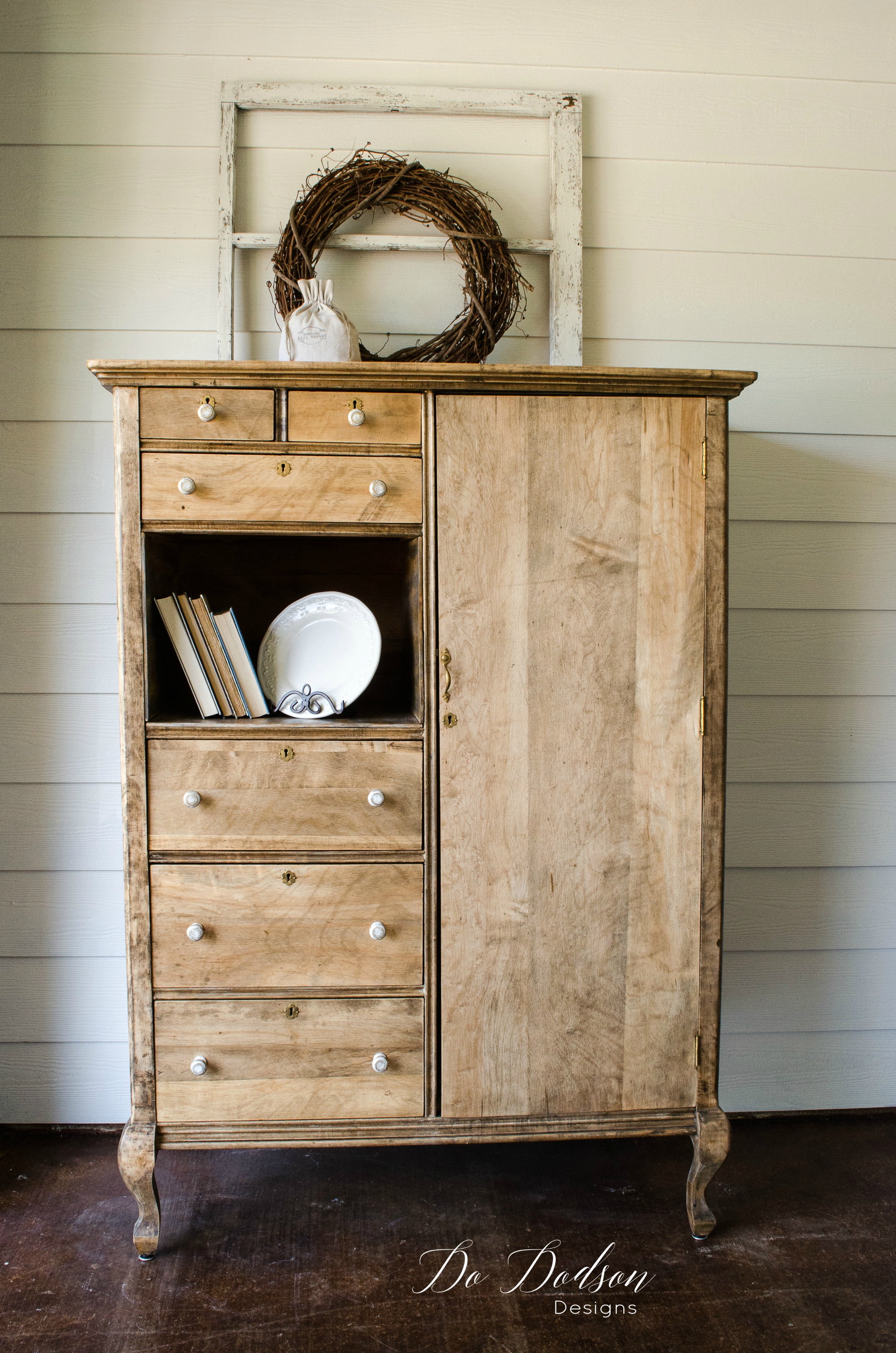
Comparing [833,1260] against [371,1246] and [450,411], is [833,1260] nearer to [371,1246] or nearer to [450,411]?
[371,1246]

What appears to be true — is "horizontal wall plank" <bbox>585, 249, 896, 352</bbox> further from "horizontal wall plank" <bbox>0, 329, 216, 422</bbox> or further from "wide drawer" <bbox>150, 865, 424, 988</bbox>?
"wide drawer" <bbox>150, 865, 424, 988</bbox>

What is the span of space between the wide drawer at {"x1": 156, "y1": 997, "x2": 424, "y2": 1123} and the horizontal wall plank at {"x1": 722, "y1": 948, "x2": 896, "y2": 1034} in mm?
866

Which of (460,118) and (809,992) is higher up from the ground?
(460,118)

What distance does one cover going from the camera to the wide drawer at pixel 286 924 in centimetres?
148

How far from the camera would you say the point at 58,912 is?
1.90m

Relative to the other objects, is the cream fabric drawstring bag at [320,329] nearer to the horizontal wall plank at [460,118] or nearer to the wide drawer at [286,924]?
the horizontal wall plank at [460,118]

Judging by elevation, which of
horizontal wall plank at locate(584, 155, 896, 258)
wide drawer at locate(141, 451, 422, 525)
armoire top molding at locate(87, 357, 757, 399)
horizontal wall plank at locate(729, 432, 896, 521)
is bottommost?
wide drawer at locate(141, 451, 422, 525)

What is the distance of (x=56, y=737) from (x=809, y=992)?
1.82 metres

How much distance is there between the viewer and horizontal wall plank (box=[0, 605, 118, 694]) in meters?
1.86

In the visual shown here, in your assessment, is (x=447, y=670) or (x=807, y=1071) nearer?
(x=447, y=670)

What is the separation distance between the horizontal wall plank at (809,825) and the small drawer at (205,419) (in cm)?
129

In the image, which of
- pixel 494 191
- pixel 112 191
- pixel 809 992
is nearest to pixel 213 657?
pixel 112 191

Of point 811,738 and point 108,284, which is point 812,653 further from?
point 108,284

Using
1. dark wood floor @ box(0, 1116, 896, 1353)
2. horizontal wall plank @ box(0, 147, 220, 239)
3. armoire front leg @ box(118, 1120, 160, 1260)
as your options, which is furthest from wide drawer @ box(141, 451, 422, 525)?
dark wood floor @ box(0, 1116, 896, 1353)
